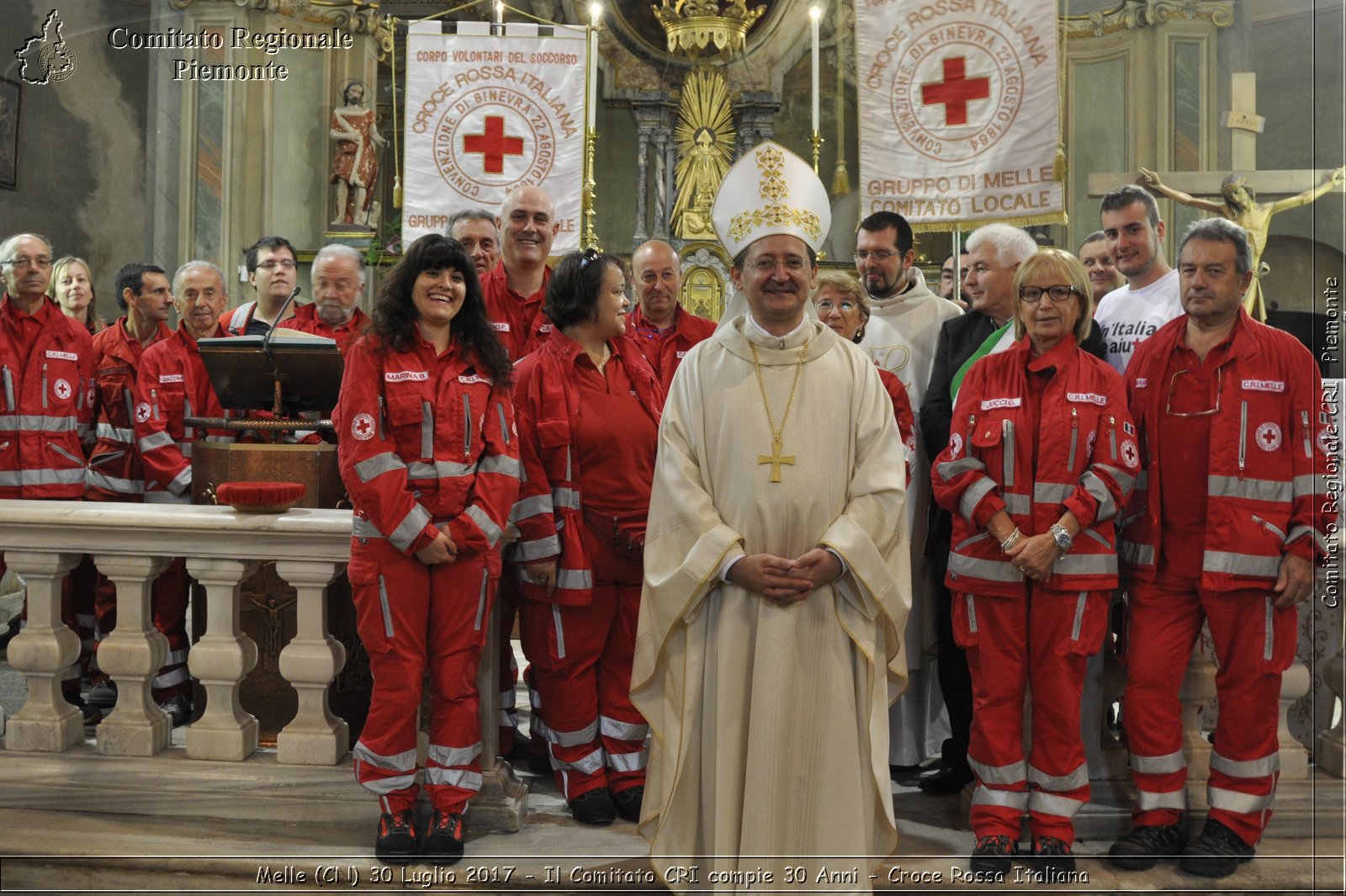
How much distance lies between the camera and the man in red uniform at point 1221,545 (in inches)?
137

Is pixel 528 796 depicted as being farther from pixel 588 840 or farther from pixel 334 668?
pixel 334 668

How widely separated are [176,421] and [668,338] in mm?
2190

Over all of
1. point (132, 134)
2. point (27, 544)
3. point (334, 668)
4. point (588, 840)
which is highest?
point (132, 134)

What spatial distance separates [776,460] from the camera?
3221 millimetres

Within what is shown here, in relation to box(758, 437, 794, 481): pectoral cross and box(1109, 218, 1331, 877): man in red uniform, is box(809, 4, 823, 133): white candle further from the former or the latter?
box(758, 437, 794, 481): pectoral cross

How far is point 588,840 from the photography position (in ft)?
11.8

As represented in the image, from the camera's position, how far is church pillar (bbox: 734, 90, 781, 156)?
11914 mm

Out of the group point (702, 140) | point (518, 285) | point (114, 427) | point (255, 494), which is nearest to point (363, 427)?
point (255, 494)

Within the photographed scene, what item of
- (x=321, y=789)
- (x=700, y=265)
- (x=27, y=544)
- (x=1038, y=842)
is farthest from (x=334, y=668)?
(x=700, y=265)

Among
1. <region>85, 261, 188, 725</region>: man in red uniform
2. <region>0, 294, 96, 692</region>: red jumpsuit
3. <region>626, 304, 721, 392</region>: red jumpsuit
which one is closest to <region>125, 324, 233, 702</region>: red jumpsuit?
<region>85, 261, 188, 725</region>: man in red uniform

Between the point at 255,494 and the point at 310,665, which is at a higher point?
the point at 255,494

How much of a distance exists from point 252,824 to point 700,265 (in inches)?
322

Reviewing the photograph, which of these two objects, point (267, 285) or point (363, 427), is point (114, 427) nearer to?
point (267, 285)

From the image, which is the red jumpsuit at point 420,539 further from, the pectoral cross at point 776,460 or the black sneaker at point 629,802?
the pectoral cross at point 776,460
